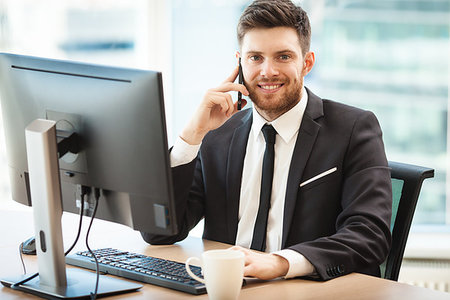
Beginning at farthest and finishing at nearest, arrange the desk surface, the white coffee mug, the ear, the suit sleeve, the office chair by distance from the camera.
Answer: the ear → the office chair → the suit sleeve → the desk surface → the white coffee mug

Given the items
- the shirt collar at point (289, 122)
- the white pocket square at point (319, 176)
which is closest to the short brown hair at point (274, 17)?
the shirt collar at point (289, 122)

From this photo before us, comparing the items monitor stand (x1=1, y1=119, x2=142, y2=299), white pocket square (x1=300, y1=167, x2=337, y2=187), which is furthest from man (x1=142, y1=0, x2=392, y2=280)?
monitor stand (x1=1, y1=119, x2=142, y2=299)

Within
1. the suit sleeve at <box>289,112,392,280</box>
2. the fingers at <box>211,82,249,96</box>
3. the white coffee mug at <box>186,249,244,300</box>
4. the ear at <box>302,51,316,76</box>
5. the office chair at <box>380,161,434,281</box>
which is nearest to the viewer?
the white coffee mug at <box>186,249,244,300</box>

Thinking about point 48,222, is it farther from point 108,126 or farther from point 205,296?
point 205,296

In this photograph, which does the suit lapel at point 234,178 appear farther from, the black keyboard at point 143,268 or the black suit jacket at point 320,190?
the black keyboard at point 143,268

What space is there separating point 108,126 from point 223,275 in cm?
38

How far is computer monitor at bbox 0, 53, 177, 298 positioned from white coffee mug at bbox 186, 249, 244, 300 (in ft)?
0.39

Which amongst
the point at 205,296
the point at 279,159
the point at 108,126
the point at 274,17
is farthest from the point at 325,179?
the point at 108,126

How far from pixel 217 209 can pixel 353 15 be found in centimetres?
153

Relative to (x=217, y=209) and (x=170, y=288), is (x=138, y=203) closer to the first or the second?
(x=170, y=288)

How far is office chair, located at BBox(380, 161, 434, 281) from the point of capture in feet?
5.95

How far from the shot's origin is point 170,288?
1416mm

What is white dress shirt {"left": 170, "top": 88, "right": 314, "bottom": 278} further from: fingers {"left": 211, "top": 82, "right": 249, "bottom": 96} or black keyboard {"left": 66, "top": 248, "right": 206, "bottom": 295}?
black keyboard {"left": 66, "top": 248, "right": 206, "bottom": 295}

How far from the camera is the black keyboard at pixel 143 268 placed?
1.41 meters
